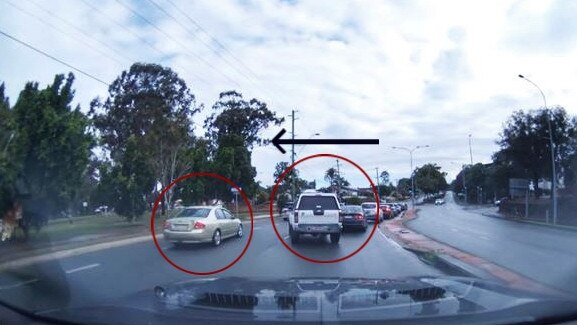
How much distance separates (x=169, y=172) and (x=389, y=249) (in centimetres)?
1784

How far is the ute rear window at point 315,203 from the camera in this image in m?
18.7

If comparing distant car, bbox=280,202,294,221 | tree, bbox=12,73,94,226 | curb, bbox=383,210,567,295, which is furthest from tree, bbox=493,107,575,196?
tree, bbox=12,73,94,226

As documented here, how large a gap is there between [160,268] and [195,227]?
401 centimetres

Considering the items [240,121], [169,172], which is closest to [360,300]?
[240,121]

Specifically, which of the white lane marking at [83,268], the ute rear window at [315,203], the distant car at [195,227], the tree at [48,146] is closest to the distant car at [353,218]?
the ute rear window at [315,203]

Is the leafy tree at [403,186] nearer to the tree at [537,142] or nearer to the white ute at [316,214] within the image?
the tree at [537,142]

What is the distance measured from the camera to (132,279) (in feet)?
35.7

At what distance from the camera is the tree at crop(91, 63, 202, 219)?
28047 millimetres

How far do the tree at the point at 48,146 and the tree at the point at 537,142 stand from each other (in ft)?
95.3

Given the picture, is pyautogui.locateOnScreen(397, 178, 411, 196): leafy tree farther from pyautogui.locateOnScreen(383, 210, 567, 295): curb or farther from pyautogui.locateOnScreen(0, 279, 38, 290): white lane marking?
pyautogui.locateOnScreen(0, 279, 38, 290): white lane marking

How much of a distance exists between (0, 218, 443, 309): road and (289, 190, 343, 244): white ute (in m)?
0.58

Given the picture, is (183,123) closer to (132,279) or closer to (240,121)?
(240,121)

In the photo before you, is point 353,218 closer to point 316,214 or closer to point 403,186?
point 316,214

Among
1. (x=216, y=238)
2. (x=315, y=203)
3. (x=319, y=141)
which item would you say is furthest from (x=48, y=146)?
(x=319, y=141)
